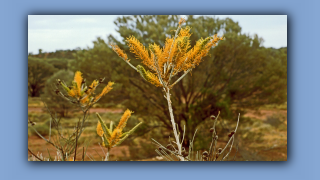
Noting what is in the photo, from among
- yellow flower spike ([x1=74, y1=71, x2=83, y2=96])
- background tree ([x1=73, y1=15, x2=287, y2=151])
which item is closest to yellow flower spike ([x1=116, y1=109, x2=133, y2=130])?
yellow flower spike ([x1=74, y1=71, x2=83, y2=96])

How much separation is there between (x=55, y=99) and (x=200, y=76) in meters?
1.39

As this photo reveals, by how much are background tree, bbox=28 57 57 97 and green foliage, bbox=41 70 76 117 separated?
0.05m

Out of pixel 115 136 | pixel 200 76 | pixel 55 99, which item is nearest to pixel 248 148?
pixel 200 76

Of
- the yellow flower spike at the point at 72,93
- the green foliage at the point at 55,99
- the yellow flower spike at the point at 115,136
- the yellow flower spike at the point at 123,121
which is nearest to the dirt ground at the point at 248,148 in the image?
the green foliage at the point at 55,99

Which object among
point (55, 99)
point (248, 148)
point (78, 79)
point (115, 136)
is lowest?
point (248, 148)

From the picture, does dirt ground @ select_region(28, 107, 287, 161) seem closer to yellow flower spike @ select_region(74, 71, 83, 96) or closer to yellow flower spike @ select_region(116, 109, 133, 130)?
yellow flower spike @ select_region(74, 71, 83, 96)

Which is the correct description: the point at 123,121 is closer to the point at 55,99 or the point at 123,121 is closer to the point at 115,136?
the point at 115,136

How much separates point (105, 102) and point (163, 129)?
2.11ft

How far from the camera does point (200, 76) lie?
2924 mm

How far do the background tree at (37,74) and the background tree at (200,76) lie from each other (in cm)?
27

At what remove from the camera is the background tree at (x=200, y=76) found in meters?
2.76

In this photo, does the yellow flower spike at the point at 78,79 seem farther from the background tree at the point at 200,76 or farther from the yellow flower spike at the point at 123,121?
the yellow flower spike at the point at 123,121
